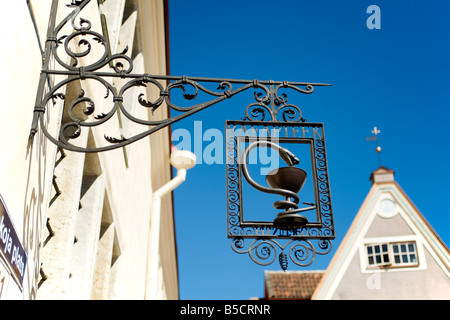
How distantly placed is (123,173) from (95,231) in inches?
80.9

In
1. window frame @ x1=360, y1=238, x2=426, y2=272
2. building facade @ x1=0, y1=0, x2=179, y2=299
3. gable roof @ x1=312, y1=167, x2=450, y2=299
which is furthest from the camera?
gable roof @ x1=312, y1=167, x2=450, y2=299

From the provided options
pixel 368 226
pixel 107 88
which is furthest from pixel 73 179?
pixel 368 226

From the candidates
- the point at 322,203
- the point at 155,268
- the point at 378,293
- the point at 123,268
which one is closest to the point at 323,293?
the point at 378,293

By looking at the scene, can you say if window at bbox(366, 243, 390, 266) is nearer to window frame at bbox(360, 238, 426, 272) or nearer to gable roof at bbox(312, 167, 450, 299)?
window frame at bbox(360, 238, 426, 272)

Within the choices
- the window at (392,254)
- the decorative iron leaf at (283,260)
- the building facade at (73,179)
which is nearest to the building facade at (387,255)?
the window at (392,254)

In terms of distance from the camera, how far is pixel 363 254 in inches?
819

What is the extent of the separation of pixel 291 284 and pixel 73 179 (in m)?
19.7

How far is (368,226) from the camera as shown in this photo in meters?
20.9

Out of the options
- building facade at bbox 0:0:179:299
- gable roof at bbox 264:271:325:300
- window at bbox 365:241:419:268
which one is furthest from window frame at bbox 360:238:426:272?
building facade at bbox 0:0:179:299

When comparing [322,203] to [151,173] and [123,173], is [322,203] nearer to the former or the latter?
[123,173]

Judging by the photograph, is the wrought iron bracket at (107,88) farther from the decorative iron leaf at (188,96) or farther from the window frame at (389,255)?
the window frame at (389,255)

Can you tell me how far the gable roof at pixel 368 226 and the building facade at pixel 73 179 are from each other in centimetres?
1050

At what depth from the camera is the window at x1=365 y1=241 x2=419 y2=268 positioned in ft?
66.2

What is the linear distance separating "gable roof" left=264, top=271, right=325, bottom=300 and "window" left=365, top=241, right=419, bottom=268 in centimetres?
300
